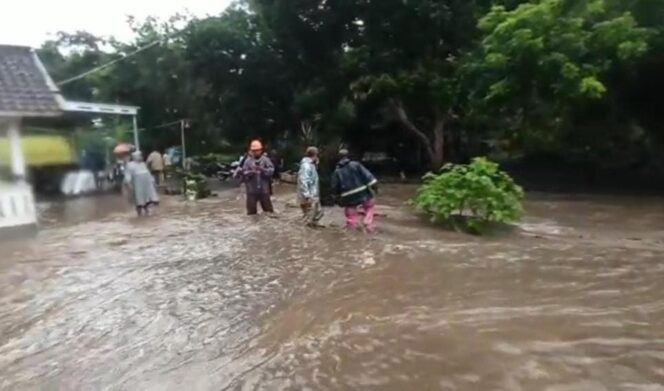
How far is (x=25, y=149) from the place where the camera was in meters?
13.1

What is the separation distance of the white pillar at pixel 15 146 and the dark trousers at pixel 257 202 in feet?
14.6

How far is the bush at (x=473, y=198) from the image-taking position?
13.4m

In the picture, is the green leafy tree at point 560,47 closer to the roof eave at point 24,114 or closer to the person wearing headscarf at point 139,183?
the person wearing headscarf at point 139,183

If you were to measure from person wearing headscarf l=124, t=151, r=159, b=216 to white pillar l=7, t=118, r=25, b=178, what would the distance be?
9.47 ft

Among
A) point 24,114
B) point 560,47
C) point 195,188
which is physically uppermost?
point 560,47

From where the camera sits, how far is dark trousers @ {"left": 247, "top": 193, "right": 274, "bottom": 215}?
1494cm

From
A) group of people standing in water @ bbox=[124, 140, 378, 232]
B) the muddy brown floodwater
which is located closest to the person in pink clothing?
group of people standing in water @ bbox=[124, 140, 378, 232]

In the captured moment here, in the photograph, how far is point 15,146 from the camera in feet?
40.9

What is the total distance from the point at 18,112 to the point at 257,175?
4.54 m

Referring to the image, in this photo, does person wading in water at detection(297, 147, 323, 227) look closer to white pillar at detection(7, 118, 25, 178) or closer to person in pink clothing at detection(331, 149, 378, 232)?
person in pink clothing at detection(331, 149, 378, 232)

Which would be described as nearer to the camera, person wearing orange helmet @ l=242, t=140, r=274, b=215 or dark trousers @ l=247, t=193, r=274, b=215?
person wearing orange helmet @ l=242, t=140, r=274, b=215

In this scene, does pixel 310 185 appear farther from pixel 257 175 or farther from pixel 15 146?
pixel 15 146

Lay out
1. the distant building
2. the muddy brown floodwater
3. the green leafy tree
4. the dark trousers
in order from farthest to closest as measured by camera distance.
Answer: the green leafy tree
the dark trousers
the distant building
the muddy brown floodwater

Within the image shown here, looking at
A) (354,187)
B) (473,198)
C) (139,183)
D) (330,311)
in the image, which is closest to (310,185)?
(354,187)
